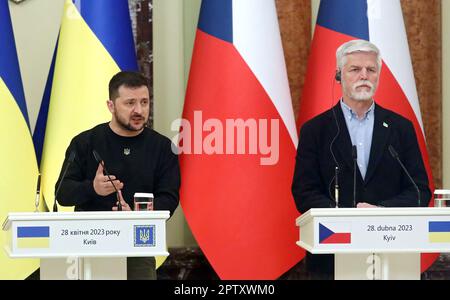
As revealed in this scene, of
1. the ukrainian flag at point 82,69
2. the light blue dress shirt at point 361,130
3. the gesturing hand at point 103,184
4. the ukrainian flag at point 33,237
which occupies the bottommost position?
the ukrainian flag at point 33,237

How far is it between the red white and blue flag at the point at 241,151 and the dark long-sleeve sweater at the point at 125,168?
850mm

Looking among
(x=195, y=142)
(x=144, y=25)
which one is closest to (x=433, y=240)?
(x=195, y=142)

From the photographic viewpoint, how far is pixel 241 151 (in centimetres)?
514

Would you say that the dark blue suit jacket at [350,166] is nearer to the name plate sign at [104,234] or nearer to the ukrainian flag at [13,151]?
the name plate sign at [104,234]

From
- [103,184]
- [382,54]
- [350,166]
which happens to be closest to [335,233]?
[350,166]

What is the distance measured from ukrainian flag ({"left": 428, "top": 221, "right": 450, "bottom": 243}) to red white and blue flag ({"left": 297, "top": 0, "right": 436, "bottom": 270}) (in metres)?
1.51

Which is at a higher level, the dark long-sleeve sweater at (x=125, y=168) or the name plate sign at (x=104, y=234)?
the dark long-sleeve sweater at (x=125, y=168)

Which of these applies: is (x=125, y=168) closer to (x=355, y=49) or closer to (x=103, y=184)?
(x=103, y=184)

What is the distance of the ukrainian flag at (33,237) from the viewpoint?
11.9 ft

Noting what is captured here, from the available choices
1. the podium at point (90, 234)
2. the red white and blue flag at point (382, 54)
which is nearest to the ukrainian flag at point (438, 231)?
the podium at point (90, 234)

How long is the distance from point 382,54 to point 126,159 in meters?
1.62

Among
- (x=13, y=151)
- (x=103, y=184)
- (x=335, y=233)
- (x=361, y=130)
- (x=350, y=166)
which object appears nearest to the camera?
(x=335, y=233)
